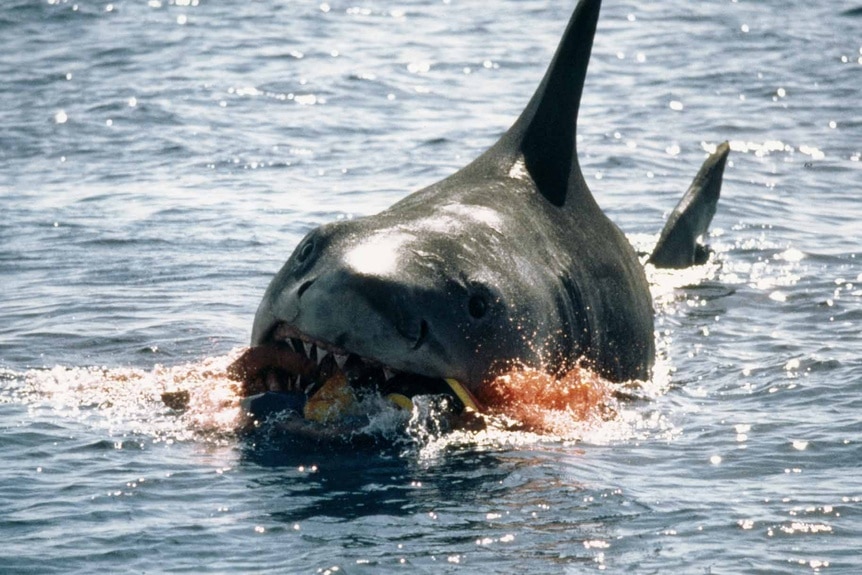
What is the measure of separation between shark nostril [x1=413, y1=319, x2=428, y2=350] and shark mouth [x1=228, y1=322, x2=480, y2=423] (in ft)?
0.72

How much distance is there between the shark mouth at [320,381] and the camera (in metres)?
8.52

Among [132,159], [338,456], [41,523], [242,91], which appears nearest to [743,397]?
[338,456]

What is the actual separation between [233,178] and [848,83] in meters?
10.4

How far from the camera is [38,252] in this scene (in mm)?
14258

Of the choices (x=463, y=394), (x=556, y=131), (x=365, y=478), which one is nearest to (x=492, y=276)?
(x=463, y=394)

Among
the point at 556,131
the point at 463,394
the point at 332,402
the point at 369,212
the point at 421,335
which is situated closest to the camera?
the point at 421,335

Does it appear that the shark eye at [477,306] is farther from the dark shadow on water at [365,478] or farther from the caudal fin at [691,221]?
the caudal fin at [691,221]

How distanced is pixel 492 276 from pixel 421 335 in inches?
30.4

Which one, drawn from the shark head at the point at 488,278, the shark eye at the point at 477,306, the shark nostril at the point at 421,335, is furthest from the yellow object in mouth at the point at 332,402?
the shark eye at the point at 477,306

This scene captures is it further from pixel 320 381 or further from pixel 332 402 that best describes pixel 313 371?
pixel 332 402

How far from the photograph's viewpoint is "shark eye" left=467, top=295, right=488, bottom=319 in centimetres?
869

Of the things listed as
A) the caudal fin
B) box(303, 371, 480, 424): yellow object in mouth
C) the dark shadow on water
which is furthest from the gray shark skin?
the caudal fin

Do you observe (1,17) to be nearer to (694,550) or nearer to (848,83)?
(848,83)

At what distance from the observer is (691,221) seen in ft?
46.3
